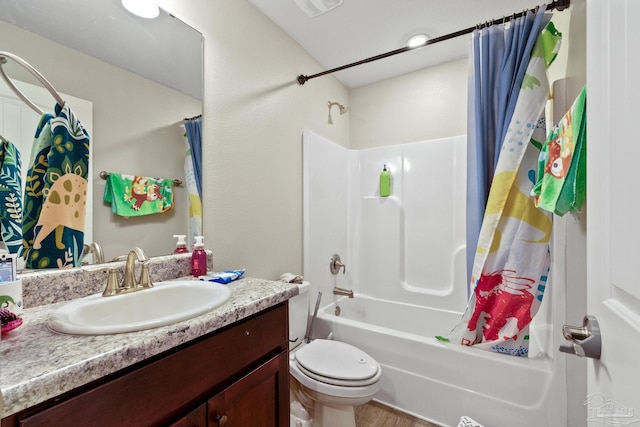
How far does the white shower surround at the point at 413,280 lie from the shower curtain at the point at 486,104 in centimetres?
54

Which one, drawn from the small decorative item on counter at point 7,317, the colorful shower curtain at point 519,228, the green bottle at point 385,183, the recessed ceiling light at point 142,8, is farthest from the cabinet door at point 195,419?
the green bottle at point 385,183

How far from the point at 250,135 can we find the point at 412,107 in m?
1.59

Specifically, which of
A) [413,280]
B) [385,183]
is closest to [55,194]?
[385,183]

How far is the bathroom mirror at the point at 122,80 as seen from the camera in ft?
2.89

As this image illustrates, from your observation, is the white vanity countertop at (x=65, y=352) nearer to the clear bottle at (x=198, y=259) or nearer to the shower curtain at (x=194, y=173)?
the clear bottle at (x=198, y=259)

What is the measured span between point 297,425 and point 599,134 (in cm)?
175

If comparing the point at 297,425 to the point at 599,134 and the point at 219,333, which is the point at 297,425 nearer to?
the point at 219,333

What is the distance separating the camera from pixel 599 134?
0.50 metres

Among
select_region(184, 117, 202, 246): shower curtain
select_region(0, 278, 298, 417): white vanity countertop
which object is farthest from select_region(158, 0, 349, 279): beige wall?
select_region(0, 278, 298, 417): white vanity countertop

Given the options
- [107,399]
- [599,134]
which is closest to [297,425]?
[107,399]

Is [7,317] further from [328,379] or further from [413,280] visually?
[413,280]

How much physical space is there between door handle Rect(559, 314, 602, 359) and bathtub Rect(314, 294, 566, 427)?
105 cm

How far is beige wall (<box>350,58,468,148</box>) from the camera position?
224 centimetres

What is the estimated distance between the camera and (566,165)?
0.93 m
